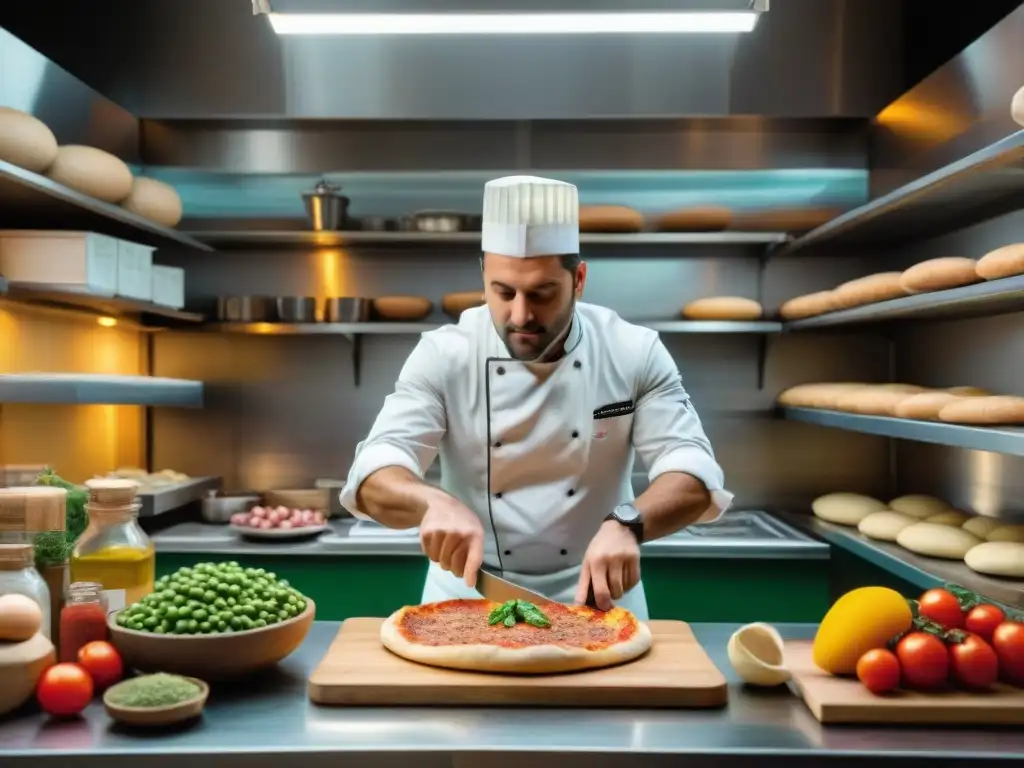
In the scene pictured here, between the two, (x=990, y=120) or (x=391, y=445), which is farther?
(x=990, y=120)

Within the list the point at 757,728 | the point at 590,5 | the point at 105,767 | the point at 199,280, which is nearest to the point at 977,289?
the point at 590,5

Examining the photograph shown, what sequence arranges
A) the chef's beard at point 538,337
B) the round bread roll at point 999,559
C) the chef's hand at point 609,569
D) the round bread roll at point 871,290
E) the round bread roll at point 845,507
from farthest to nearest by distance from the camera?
1. the round bread roll at point 845,507
2. the round bread roll at point 871,290
3. the round bread roll at point 999,559
4. the chef's beard at point 538,337
5. the chef's hand at point 609,569

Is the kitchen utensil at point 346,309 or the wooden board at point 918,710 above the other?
the kitchen utensil at point 346,309

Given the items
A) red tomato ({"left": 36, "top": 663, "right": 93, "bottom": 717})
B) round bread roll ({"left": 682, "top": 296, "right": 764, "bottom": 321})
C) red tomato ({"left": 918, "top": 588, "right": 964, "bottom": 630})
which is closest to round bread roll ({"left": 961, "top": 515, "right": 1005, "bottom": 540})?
round bread roll ({"left": 682, "top": 296, "right": 764, "bottom": 321})

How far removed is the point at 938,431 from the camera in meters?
2.46

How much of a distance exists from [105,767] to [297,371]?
113 inches

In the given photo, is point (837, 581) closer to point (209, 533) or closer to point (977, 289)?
point (977, 289)

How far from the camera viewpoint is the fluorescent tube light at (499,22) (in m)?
2.15

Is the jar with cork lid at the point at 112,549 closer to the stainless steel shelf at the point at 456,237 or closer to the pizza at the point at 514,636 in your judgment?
the pizza at the point at 514,636

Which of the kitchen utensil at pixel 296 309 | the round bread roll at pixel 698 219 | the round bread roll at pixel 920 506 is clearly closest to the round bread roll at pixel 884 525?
the round bread roll at pixel 920 506

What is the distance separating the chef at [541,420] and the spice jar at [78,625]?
2.07ft

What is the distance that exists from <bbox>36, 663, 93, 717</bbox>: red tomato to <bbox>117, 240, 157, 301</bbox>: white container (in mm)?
1770

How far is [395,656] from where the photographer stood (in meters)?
1.56

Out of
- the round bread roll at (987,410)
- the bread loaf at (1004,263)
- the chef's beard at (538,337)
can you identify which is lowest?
the round bread roll at (987,410)
